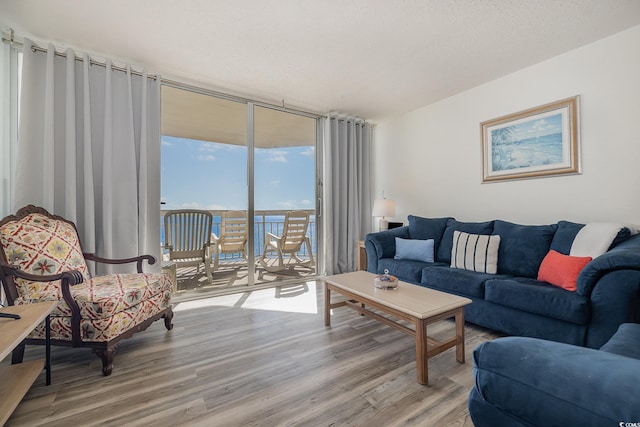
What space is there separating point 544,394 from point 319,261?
11.9 feet

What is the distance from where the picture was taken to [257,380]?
1.61 meters

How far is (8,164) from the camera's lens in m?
2.32

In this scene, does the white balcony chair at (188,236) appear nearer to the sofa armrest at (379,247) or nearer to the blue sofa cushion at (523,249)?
the sofa armrest at (379,247)

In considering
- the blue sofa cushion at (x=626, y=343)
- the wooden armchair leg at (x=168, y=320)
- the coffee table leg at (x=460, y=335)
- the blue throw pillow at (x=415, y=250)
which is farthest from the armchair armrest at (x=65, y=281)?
the blue throw pillow at (x=415, y=250)

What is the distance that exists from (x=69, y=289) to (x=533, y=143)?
163 inches

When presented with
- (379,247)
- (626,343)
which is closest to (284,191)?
(379,247)

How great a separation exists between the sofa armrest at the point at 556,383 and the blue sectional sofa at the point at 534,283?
1.40 m

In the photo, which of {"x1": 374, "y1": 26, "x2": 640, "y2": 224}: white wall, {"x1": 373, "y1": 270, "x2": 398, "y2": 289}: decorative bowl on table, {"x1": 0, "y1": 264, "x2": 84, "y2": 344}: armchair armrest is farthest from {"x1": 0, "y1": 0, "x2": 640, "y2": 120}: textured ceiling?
{"x1": 373, "y1": 270, "x2": 398, "y2": 289}: decorative bowl on table

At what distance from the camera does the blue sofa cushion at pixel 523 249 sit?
2352 millimetres

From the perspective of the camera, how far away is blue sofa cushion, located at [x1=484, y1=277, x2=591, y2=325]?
1.69m

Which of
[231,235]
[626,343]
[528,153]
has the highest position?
[528,153]

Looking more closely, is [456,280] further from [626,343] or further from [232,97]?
[232,97]

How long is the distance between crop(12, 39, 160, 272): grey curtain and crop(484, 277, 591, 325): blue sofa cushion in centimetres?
322

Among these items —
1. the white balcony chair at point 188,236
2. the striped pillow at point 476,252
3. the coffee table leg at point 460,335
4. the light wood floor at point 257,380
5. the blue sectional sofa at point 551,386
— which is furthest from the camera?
the white balcony chair at point 188,236
